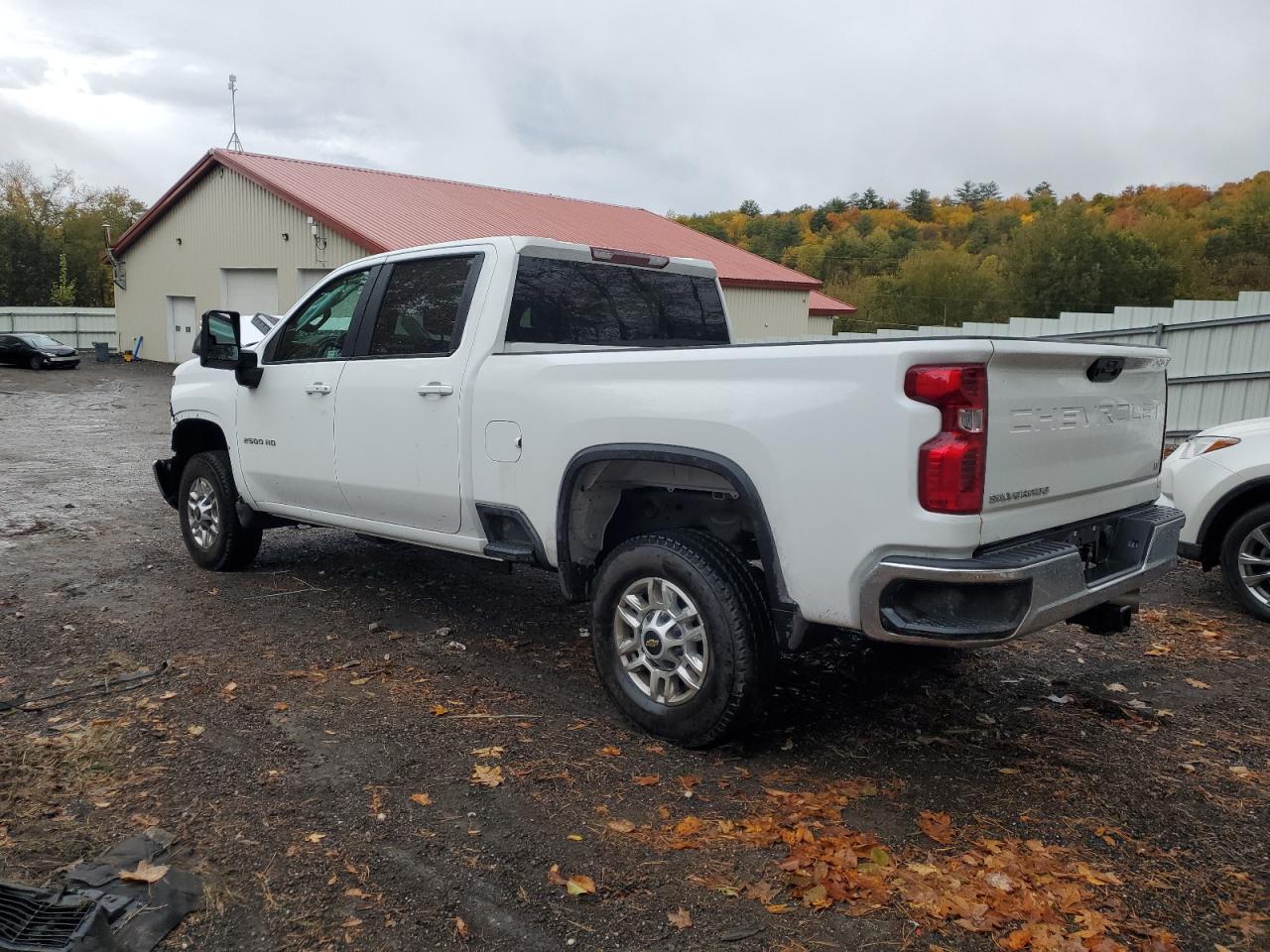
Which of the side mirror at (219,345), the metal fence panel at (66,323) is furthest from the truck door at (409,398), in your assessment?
the metal fence panel at (66,323)

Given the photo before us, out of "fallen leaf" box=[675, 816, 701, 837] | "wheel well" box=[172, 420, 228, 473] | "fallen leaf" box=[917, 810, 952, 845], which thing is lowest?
"fallen leaf" box=[675, 816, 701, 837]

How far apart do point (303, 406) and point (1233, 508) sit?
5.52 meters

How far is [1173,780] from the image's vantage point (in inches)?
151

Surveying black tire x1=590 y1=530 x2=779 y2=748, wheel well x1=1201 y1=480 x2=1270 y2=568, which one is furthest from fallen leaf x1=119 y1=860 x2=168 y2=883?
wheel well x1=1201 y1=480 x2=1270 y2=568

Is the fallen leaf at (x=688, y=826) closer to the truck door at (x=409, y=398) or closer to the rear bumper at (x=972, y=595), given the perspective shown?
the rear bumper at (x=972, y=595)

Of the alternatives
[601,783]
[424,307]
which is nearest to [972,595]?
[601,783]

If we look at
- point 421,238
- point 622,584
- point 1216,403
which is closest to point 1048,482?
point 622,584

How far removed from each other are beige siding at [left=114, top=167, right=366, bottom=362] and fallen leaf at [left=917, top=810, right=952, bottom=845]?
2268 centimetres

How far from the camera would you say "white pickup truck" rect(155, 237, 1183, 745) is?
325 cm

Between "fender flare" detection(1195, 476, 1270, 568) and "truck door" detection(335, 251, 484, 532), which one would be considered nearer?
"truck door" detection(335, 251, 484, 532)

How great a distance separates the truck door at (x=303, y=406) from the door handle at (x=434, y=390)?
78cm

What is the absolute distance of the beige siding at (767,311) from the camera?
30672 millimetres

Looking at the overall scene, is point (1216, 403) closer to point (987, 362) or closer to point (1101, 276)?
point (987, 362)

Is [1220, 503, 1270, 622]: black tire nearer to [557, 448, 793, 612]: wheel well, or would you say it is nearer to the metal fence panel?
[557, 448, 793, 612]: wheel well
